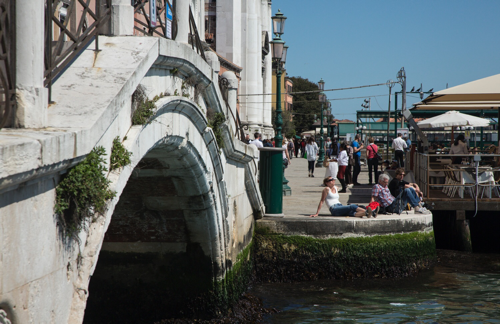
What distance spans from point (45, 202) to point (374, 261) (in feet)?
27.1

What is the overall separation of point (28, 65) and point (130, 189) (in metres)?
4.66

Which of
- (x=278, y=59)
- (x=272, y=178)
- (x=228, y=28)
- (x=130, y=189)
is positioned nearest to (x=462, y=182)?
(x=272, y=178)

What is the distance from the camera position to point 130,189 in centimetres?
774

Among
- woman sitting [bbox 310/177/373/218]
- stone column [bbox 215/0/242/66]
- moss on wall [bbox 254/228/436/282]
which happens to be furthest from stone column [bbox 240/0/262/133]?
moss on wall [bbox 254/228/436/282]

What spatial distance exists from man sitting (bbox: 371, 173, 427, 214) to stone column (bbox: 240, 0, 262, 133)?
21.0 m

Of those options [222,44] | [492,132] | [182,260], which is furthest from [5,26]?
[492,132]

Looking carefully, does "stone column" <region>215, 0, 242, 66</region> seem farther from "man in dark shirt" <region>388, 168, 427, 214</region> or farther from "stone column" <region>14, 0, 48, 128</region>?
"stone column" <region>14, 0, 48, 128</region>

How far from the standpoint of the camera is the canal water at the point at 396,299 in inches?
335

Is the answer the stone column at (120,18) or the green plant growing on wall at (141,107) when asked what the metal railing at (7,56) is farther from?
the stone column at (120,18)

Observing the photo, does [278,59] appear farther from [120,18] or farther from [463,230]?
[120,18]

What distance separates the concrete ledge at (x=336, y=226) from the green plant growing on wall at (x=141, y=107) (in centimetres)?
604

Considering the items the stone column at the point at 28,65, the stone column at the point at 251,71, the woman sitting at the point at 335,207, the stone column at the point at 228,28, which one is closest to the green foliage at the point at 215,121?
the woman sitting at the point at 335,207

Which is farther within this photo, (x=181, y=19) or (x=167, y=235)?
(x=167, y=235)

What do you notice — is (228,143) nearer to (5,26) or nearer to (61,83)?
(61,83)
